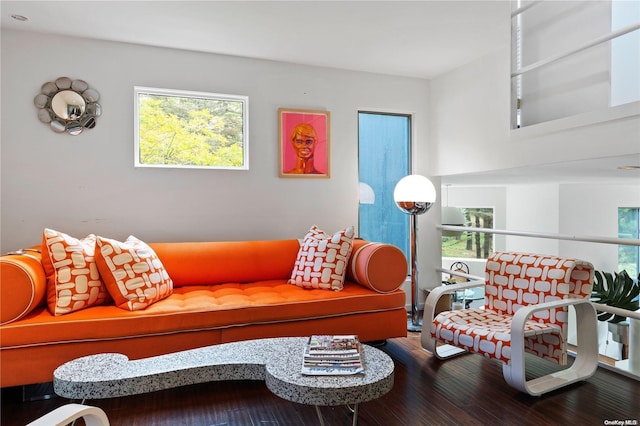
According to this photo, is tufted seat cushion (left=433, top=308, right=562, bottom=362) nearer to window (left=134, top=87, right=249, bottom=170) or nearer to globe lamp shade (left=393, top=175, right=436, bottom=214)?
globe lamp shade (left=393, top=175, right=436, bottom=214)

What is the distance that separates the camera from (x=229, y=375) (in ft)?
5.98

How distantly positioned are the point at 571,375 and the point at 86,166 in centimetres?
373

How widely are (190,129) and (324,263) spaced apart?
1718 mm

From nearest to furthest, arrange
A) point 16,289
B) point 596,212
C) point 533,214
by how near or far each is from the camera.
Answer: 1. point 16,289
2. point 596,212
3. point 533,214

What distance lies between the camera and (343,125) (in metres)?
3.86

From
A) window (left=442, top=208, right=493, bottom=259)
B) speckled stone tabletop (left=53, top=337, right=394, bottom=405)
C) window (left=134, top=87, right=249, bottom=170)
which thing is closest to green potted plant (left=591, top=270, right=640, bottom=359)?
speckled stone tabletop (left=53, top=337, right=394, bottom=405)

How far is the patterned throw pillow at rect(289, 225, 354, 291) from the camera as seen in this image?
9.57 ft

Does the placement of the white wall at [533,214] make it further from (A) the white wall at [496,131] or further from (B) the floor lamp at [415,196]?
(B) the floor lamp at [415,196]

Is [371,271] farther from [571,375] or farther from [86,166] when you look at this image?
[86,166]

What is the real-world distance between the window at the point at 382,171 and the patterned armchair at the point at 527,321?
1.34 meters

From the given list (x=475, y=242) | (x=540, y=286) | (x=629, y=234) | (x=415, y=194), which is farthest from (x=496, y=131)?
(x=475, y=242)

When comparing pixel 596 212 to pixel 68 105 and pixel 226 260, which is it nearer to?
pixel 226 260

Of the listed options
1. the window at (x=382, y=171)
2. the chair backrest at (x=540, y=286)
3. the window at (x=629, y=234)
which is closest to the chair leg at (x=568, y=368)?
the chair backrest at (x=540, y=286)

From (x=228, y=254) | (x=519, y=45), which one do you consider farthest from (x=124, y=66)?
(x=519, y=45)
